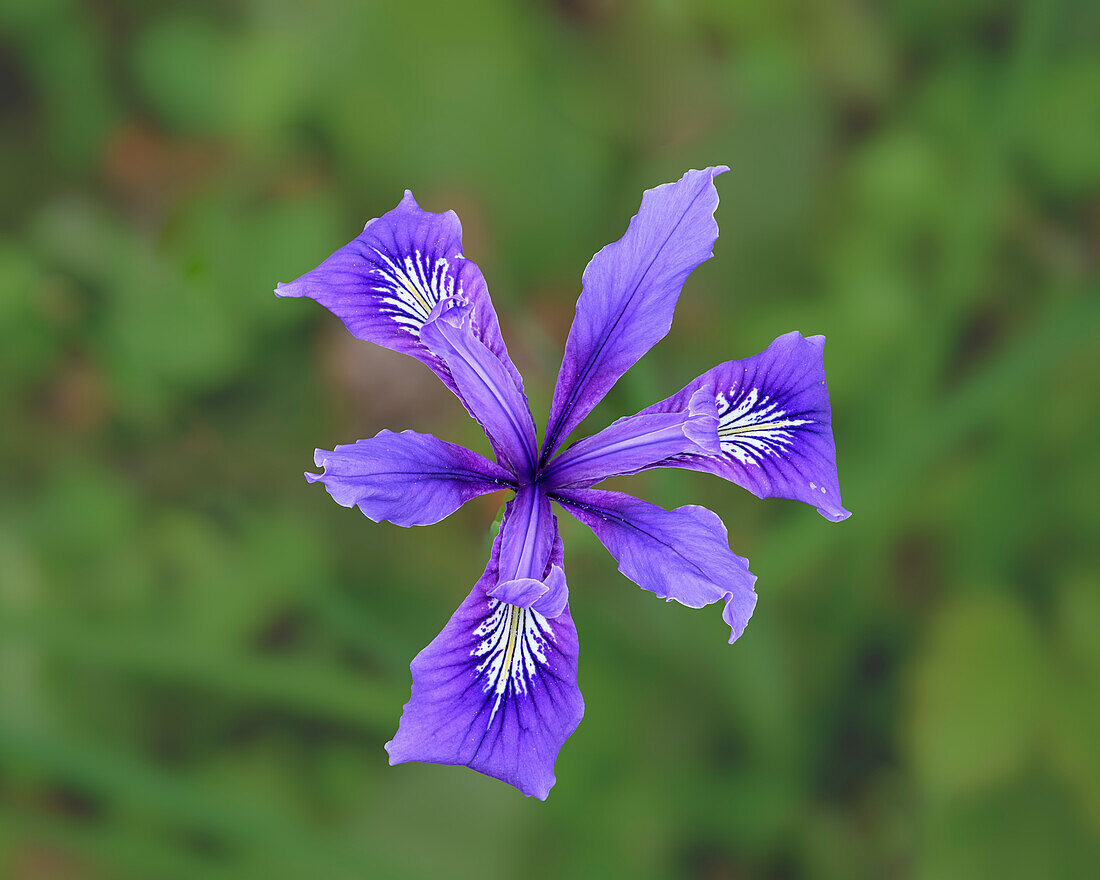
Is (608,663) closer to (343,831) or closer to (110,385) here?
(343,831)

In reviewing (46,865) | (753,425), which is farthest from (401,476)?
(46,865)

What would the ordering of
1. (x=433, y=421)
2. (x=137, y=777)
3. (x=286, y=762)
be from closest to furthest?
(x=137, y=777)
(x=286, y=762)
(x=433, y=421)

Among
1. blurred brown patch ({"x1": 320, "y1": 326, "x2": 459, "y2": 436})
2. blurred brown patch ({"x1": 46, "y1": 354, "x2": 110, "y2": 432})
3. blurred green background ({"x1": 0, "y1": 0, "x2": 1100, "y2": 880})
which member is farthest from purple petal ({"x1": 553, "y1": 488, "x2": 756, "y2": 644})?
blurred brown patch ({"x1": 46, "y1": 354, "x2": 110, "y2": 432})

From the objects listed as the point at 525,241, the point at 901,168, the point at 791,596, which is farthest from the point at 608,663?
the point at 901,168

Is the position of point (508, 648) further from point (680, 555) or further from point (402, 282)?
point (402, 282)

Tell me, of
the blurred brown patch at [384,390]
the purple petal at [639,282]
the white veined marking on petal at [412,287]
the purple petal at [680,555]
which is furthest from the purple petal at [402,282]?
the blurred brown patch at [384,390]

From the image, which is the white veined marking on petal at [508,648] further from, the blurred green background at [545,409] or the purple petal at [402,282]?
the blurred green background at [545,409]
